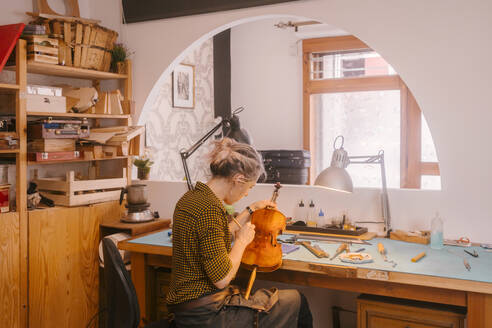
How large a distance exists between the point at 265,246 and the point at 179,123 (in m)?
2.67

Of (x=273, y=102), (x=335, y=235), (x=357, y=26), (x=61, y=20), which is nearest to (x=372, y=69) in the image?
(x=273, y=102)

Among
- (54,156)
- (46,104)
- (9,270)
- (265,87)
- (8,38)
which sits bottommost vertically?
(9,270)

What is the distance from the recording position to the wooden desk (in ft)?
6.29

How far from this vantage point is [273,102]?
17.7ft

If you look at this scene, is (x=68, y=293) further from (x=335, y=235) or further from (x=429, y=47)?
(x=429, y=47)

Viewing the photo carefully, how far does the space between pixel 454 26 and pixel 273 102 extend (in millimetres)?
2970

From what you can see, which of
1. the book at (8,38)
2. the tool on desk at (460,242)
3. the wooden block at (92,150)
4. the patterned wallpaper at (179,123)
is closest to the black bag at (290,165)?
the patterned wallpaper at (179,123)

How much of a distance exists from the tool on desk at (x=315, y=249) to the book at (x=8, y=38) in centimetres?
194

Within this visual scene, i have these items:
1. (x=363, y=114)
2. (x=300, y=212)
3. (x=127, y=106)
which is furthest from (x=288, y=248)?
(x=363, y=114)

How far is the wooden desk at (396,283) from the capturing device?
1.92 m

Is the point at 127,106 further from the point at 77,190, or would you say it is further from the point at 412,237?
the point at 412,237

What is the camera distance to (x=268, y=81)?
17.7 feet

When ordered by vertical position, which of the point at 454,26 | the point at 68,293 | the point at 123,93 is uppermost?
the point at 454,26

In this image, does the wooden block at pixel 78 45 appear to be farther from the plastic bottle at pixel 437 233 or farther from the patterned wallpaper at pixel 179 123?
the plastic bottle at pixel 437 233
